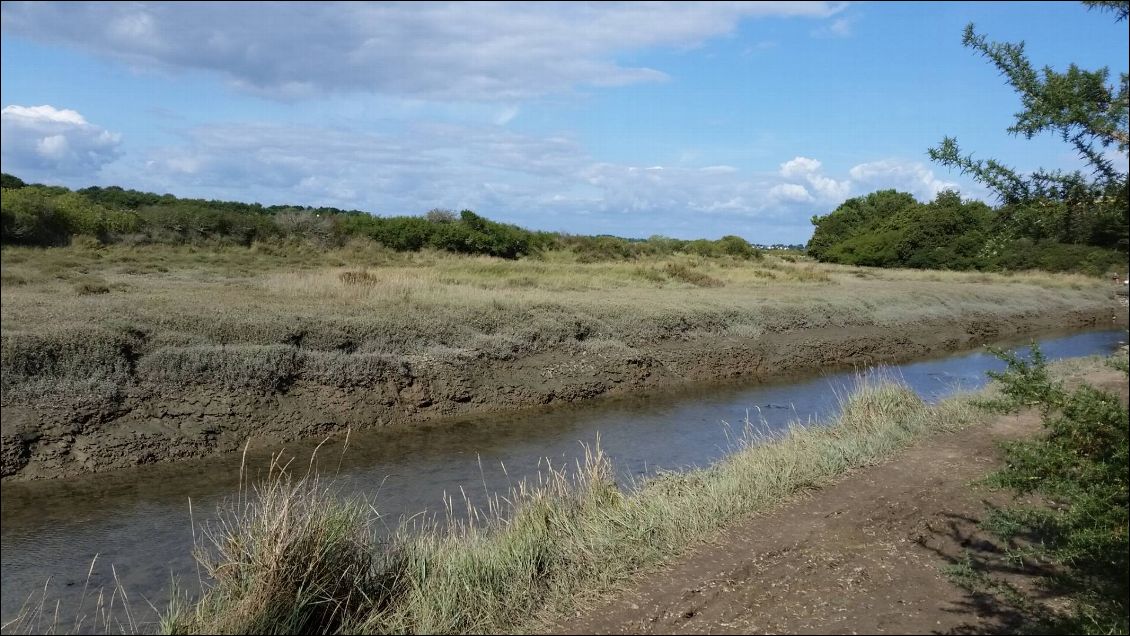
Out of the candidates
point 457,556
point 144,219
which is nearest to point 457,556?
point 457,556

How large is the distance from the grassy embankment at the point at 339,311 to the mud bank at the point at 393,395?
207mm

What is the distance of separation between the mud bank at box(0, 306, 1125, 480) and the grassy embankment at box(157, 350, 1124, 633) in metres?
1.96

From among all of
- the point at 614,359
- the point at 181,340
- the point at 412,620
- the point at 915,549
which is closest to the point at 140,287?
the point at 181,340

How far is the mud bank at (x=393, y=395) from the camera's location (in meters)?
7.81

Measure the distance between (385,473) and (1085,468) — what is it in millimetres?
8713

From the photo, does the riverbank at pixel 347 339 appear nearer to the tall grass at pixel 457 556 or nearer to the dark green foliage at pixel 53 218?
the dark green foliage at pixel 53 218

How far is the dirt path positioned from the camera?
16.3ft

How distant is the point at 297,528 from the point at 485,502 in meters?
4.57

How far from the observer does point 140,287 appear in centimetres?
772

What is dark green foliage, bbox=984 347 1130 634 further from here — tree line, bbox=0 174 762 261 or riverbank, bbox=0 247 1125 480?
tree line, bbox=0 174 762 261

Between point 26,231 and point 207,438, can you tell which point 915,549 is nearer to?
point 26,231

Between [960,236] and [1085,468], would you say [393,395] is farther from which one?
[960,236]

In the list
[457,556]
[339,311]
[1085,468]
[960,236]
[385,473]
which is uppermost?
[960,236]

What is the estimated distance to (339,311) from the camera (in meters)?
15.5
